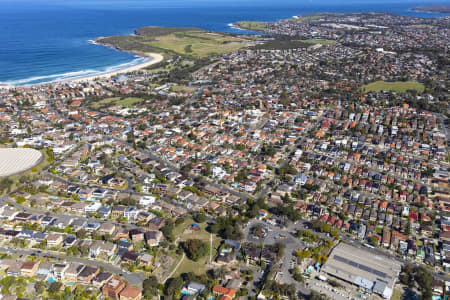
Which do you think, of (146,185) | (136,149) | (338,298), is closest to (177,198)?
(146,185)

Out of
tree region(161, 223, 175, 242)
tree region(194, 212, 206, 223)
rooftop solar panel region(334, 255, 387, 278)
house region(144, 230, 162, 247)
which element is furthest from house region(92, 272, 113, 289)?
rooftop solar panel region(334, 255, 387, 278)

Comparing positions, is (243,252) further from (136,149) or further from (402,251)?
(136,149)

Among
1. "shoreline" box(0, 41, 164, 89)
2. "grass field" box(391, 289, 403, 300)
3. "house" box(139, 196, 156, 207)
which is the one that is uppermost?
"shoreline" box(0, 41, 164, 89)

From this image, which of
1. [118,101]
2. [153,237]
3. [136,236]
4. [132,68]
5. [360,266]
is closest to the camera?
[360,266]

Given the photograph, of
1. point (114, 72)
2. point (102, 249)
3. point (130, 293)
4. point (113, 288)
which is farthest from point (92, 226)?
point (114, 72)

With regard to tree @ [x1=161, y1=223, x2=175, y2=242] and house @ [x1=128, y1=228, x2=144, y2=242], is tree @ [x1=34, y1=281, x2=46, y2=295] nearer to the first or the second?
house @ [x1=128, y1=228, x2=144, y2=242]

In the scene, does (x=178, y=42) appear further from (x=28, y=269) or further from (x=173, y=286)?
(x=173, y=286)

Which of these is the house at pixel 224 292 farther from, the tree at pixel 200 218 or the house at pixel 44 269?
the house at pixel 44 269
